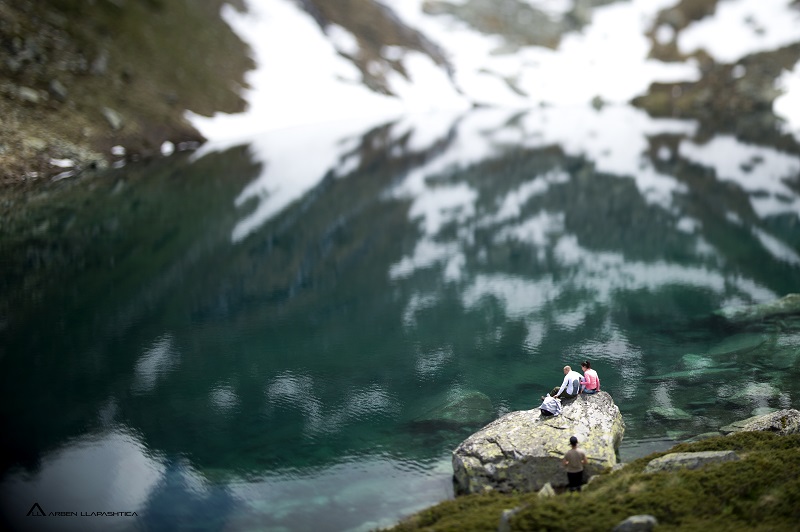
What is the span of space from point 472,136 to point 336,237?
75.2 m

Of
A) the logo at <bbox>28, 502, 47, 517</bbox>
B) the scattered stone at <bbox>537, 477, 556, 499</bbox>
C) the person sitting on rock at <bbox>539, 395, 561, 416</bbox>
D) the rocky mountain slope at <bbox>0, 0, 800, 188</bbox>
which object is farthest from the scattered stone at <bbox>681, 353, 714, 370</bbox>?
the rocky mountain slope at <bbox>0, 0, 800, 188</bbox>

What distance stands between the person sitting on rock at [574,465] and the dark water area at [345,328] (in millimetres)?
4360

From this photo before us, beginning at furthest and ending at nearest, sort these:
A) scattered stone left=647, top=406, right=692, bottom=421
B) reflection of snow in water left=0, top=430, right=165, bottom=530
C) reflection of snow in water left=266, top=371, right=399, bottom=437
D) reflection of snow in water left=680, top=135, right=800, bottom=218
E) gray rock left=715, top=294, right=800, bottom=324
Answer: reflection of snow in water left=680, top=135, right=800, bottom=218 < gray rock left=715, top=294, right=800, bottom=324 < reflection of snow in water left=266, top=371, right=399, bottom=437 < scattered stone left=647, top=406, right=692, bottom=421 < reflection of snow in water left=0, top=430, right=165, bottom=530

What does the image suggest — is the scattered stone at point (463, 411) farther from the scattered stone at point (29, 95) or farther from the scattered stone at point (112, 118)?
the scattered stone at point (112, 118)

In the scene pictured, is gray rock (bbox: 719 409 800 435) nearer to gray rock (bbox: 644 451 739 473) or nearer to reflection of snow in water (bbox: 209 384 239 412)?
gray rock (bbox: 644 451 739 473)

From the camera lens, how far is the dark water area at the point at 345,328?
24.8 meters

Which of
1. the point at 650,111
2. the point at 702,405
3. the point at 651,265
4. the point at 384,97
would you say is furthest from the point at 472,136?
the point at 702,405

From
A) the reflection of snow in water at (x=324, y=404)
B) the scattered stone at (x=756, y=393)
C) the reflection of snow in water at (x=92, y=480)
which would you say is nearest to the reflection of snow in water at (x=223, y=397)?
the reflection of snow in water at (x=324, y=404)

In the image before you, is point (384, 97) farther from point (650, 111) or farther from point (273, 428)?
point (273, 428)

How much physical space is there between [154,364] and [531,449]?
2078 centimetres

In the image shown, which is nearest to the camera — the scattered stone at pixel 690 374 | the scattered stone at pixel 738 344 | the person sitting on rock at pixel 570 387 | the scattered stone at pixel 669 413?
the person sitting on rock at pixel 570 387

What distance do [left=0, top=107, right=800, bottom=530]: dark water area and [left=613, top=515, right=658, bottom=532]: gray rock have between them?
797 cm

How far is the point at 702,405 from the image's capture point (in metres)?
28.2

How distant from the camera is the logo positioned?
73.9 ft
